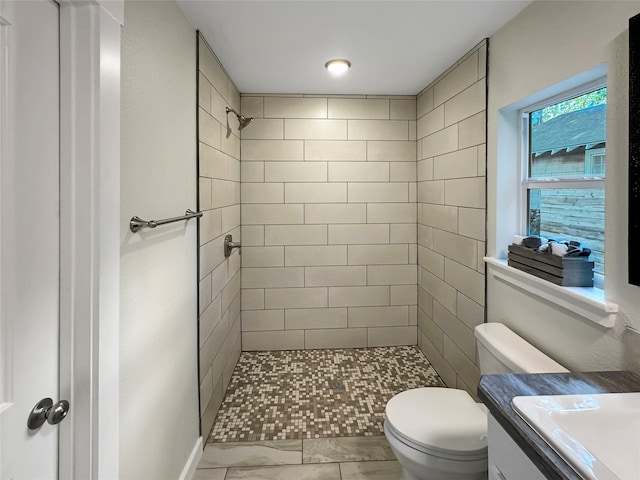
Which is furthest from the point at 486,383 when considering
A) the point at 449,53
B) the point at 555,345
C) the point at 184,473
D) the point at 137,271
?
the point at 449,53

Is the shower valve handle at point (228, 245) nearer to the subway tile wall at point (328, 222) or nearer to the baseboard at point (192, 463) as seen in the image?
the subway tile wall at point (328, 222)

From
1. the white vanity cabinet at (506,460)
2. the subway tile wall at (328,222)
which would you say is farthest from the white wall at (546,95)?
the subway tile wall at (328,222)

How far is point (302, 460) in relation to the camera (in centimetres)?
199


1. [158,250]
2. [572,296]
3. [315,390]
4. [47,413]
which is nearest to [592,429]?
[572,296]

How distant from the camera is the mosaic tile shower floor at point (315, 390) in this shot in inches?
88.2

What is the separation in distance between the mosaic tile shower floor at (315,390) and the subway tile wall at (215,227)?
0.16 metres

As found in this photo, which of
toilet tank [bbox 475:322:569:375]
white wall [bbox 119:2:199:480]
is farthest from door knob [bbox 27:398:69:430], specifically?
toilet tank [bbox 475:322:569:375]

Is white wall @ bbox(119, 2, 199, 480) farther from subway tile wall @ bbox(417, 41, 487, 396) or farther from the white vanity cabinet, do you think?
subway tile wall @ bbox(417, 41, 487, 396)

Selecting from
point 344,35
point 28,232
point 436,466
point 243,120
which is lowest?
point 436,466

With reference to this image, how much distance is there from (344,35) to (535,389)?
191 centimetres

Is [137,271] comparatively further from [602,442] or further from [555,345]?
[555,345]

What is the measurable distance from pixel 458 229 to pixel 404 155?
107cm

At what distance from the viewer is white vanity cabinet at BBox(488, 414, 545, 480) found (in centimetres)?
87

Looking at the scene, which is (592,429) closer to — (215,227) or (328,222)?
(215,227)
